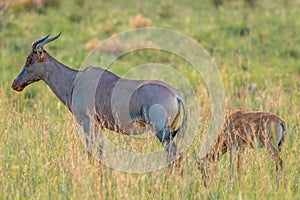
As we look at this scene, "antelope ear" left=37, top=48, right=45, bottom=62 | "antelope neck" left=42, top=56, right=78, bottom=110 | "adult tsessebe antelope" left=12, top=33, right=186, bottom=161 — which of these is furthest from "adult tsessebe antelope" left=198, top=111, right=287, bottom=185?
"antelope ear" left=37, top=48, right=45, bottom=62

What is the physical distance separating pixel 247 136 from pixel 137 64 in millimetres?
7352

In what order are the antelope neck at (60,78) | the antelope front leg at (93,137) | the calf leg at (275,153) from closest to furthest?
1. the calf leg at (275,153)
2. the antelope front leg at (93,137)
3. the antelope neck at (60,78)

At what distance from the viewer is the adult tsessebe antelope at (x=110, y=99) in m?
7.98

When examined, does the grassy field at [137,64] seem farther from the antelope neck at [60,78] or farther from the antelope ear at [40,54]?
the antelope ear at [40,54]

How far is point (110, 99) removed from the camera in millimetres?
8359

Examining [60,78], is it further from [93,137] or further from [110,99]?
[93,137]

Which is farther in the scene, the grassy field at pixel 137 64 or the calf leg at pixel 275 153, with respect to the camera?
the calf leg at pixel 275 153

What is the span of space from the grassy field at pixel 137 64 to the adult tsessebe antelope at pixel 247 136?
0.14 meters

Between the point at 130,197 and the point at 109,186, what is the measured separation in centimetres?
20

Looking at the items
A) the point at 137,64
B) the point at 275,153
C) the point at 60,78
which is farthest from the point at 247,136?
the point at 137,64

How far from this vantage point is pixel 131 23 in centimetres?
1822

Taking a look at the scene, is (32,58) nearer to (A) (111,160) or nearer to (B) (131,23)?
(A) (111,160)

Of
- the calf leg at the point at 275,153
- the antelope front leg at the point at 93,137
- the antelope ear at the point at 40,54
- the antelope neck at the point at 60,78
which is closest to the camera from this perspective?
the calf leg at the point at 275,153

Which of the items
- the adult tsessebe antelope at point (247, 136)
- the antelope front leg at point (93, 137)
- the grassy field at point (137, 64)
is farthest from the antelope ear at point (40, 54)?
the adult tsessebe antelope at point (247, 136)
